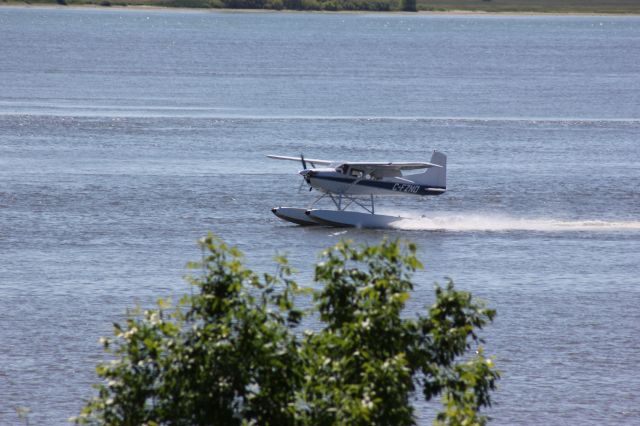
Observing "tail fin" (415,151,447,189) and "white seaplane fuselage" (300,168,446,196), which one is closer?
"white seaplane fuselage" (300,168,446,196)

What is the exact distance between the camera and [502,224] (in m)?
39.5

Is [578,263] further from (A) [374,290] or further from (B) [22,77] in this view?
(B) [22,77]

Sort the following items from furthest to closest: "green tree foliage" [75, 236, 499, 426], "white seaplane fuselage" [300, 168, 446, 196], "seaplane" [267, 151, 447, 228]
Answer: "seaplane" [267, 151, 447, 228] → "white seaplane fuselage" [300, 168, 446, 196] → "green tree foliage" [75, 236, 499, 426]

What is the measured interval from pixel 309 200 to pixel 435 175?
22.6 feet

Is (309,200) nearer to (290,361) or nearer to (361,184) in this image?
(361,184)

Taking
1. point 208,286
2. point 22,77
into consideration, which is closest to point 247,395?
point 208,286

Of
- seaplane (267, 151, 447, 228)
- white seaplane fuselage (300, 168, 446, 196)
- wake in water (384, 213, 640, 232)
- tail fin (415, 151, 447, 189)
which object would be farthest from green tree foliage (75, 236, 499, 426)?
wake in water (384, 213, 640, 232)

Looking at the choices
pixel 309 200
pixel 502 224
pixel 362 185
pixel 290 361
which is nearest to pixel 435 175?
pixel 362 185

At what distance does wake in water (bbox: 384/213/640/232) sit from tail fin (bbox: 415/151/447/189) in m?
1.35

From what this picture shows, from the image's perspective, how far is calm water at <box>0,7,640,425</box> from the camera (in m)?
24.8


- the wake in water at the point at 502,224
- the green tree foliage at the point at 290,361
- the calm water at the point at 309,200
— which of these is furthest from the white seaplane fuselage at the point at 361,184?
the green tree foliage at the point at 290,361

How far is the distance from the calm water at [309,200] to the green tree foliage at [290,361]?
9.17 metres

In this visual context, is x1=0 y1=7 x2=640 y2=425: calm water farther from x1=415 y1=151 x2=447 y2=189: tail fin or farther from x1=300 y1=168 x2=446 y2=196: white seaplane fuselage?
x1=415 y1=151 x2=447 y2=189: tail fin

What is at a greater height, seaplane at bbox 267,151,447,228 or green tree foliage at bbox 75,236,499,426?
green tree foliage at bbox 75,236,499,426
